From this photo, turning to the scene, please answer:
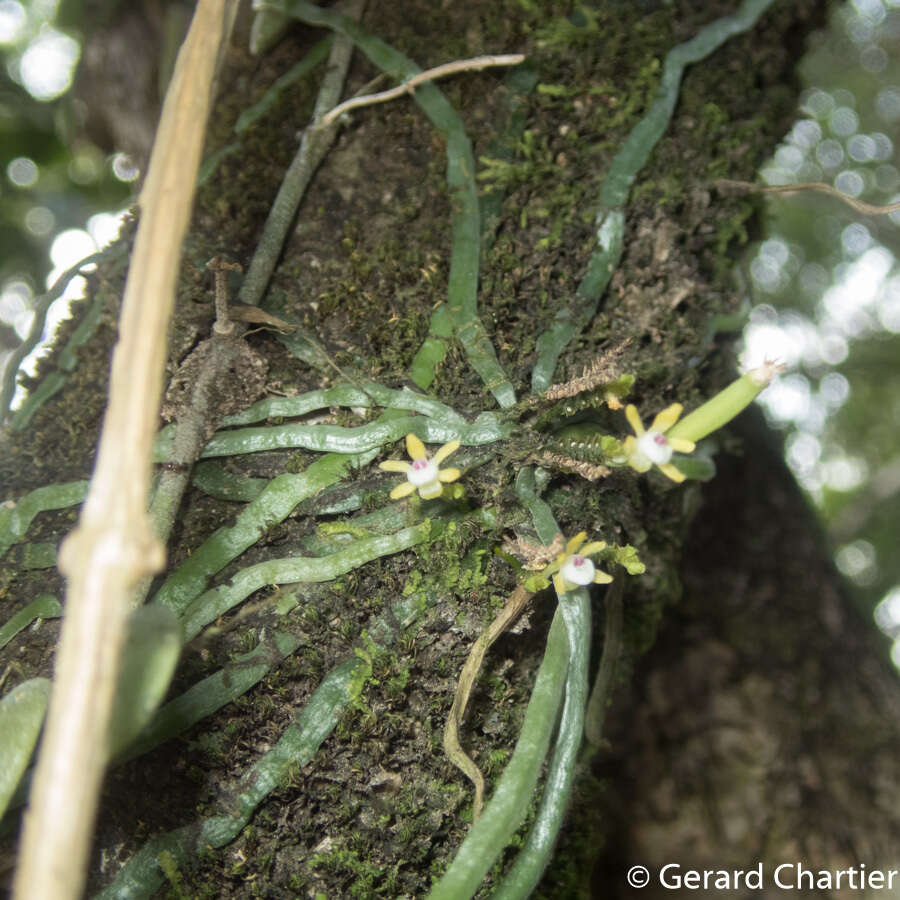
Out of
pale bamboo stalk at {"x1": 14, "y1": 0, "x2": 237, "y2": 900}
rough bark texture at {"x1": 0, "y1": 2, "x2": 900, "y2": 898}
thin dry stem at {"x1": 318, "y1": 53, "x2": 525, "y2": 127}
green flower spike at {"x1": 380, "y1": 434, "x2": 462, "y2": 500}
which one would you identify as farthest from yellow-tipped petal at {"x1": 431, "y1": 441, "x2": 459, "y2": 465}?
thin dry stem at {"x1": 318, "y1": 53, "x2": 525, "y2": 127}

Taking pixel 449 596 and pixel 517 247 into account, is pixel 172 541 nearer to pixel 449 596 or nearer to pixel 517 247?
pixel 449 596

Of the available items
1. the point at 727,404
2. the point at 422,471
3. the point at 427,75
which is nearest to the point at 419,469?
the point at 422,471

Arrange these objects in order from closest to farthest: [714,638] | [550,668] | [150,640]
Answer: [150,640]
[550,668]
[714,638]

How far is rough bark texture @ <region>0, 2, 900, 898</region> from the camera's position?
2.61 ft

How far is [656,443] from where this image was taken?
0.75 m

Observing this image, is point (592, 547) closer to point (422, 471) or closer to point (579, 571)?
point (579, 571)

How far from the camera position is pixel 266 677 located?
2.68 ft

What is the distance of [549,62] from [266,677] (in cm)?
99

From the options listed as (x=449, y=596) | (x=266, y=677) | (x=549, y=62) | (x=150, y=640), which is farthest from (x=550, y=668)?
(x=549, y=62)

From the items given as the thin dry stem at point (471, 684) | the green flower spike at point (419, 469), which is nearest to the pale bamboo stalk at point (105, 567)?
the green flower spike at point (419, 469)

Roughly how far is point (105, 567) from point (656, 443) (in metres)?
0.52

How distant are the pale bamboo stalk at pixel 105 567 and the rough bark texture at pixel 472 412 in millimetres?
361

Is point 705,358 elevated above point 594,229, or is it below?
below

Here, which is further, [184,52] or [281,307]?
[281,307]
